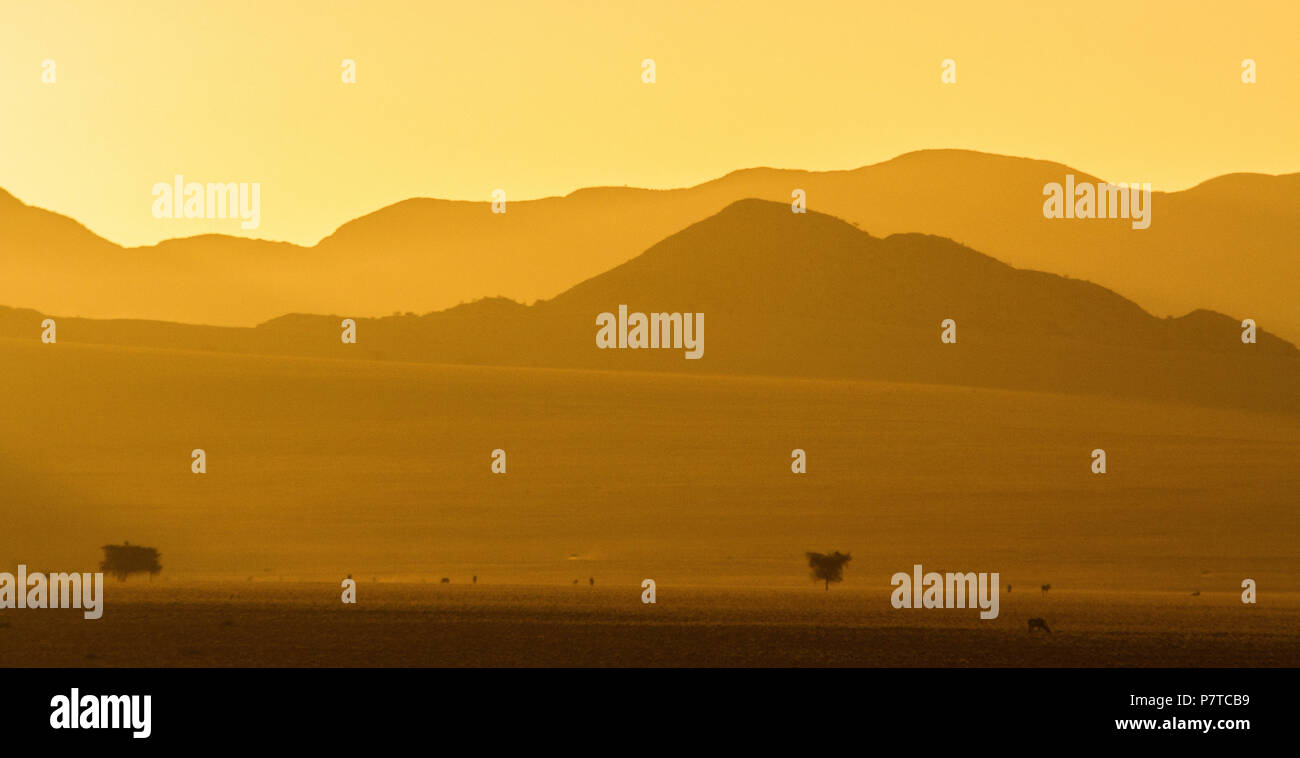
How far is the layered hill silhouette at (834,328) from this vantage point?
120 meters

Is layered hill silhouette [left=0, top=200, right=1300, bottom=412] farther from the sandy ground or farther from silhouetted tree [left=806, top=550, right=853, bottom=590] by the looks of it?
the sandy ground

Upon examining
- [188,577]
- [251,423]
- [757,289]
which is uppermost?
[757,289]

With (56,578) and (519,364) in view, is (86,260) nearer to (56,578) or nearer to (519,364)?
(519,364)

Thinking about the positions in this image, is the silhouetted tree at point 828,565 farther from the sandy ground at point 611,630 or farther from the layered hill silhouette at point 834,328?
the layered hill silhouette at point 834,328

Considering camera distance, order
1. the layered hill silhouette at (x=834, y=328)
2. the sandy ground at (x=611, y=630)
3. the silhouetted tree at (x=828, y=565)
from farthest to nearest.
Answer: the layered hill silhouette at (x=834, y=328)
the silhouetted tree at (x=828, y=565)
the sandy ground at (x=611, y=630)

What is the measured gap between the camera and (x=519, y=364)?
120875 millimetres

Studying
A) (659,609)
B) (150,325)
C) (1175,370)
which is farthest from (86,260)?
(659,609)

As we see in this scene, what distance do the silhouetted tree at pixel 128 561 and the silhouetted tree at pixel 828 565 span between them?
2515 cm

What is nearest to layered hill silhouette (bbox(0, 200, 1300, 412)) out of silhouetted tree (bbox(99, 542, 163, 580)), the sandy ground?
silhouetted tree (bbox(99, 542, 163, 580))

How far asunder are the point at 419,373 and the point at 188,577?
1467 inches

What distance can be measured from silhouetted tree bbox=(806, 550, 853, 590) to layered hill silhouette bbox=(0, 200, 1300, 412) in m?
46.3

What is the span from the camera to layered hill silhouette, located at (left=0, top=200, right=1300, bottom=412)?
11956 centimetres

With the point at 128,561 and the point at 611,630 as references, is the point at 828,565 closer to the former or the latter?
the point at 611,630

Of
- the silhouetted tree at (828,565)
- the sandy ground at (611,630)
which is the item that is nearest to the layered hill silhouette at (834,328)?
the silhouetted tree at (828,565)
